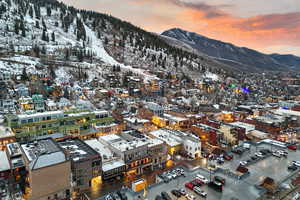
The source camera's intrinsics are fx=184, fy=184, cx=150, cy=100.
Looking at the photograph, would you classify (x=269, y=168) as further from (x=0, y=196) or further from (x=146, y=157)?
(x=0, y=196)

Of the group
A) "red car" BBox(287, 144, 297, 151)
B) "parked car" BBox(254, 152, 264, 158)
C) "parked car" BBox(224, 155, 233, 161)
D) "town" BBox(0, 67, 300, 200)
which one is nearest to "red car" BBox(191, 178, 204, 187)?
"town" BBox(0, 67, 300, 200)

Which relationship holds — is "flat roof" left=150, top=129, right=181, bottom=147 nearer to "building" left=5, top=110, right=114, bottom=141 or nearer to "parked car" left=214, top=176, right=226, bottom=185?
"building" left=5, top=110, right=114, bottom=141

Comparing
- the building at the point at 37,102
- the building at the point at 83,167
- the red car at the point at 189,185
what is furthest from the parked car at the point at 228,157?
the building at the point at 37,102

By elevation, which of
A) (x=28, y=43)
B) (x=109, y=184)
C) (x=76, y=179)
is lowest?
(x=109, y=184)

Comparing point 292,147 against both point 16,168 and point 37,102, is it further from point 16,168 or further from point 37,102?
point 37,102

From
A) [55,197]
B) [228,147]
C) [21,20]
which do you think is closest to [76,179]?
[55,197]

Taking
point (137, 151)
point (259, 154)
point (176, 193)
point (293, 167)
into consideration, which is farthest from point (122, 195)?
point (293, 167)
